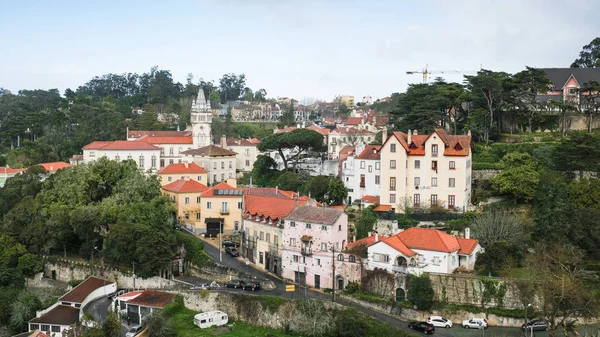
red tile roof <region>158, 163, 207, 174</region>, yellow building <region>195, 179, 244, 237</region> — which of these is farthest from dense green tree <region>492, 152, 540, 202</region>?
red tile roof <region>158, 163, 207, 174</region>

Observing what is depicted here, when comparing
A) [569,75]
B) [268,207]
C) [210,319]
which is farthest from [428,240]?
[569,75]

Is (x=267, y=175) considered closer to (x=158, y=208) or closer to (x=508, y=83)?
(x=158, y=208)

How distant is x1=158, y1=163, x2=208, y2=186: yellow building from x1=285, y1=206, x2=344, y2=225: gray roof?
22.0m

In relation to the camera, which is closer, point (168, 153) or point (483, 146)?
point (483, 146)

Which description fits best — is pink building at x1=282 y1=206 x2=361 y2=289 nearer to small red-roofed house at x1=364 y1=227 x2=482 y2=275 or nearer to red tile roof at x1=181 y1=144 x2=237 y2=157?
small red-roofed house at x1=364 y1=227 x2=482 y2=275

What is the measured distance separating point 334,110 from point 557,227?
367ft

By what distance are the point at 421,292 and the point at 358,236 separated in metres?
8.15

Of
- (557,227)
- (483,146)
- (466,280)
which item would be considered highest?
(483,146)

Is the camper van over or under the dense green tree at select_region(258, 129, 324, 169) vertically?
under

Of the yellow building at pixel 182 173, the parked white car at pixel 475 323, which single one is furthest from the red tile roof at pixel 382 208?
the yellow building at pixel 182 173

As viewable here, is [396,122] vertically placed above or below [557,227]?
above

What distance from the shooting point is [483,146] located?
52.3m

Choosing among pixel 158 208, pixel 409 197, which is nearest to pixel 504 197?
pixel 409 197

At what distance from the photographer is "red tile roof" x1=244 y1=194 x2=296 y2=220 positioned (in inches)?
1762
